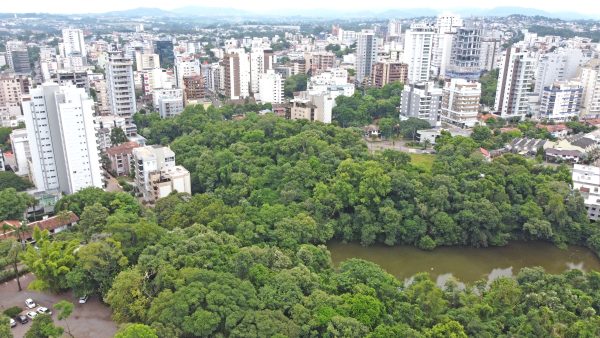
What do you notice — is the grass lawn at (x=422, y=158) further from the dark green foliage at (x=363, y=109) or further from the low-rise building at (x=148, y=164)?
the low-rise building at (x=148, y=164)

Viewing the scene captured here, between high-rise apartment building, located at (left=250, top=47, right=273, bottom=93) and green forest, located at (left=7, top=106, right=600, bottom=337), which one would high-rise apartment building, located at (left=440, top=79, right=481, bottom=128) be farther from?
high-rise apartment building, located at (left=250, top=47, right=273, bottom=93)

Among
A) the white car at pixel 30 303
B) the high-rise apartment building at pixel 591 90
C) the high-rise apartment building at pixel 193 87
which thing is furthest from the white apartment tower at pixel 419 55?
the white car at pixel 30 303

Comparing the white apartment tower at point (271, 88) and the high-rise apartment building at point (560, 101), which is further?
the white apartment tower at point (271, 88)

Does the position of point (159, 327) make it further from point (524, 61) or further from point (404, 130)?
point (524, 61)

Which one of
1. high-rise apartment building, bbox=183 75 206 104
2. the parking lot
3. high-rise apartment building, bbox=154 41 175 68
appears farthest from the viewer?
high-rise apartment building, bbox=154 41 175 68

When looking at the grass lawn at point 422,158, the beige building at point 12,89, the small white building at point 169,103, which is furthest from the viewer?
the beige building at point 12,89

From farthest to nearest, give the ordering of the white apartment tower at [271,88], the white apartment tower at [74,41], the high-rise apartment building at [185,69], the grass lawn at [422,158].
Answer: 1. the white apartment tower at [74,41]
2. the high-rise apartment building at [185,69]
3. the white apartment tower at [271,88]
4. the grass lawn at [422,158]

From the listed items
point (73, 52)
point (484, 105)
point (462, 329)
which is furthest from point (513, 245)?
point (73, 52)

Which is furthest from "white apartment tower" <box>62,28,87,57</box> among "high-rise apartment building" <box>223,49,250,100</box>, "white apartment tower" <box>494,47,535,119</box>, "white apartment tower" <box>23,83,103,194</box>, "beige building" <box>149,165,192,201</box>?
"white apartment tower" <box>494,47,535,119</box>
